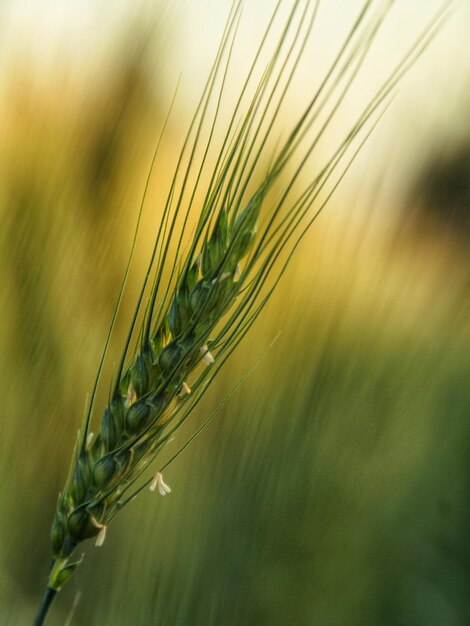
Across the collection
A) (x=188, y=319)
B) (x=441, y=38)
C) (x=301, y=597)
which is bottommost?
(x=301, y=597)

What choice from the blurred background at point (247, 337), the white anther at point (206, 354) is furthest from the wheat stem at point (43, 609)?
the blurred background at point (247, 337)

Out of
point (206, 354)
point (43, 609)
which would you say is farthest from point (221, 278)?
point (43, 609)

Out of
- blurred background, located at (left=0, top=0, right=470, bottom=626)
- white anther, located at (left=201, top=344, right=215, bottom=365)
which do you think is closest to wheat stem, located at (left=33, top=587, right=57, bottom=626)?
white anther, located at (left=201, top=344, right=215, bottom=365)

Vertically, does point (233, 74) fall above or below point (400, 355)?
above

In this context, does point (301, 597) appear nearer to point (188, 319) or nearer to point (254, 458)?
point (254, 458)

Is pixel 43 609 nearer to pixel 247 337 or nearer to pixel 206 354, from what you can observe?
pixel 206 354

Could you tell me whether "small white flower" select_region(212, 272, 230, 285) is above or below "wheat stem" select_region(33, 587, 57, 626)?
above

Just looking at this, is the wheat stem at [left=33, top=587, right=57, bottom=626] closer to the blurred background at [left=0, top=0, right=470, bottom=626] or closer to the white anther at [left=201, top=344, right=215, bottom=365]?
the white anther at [left=201, top=344, right=215, bottom=365]

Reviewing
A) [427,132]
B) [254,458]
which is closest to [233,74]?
[427,132]
